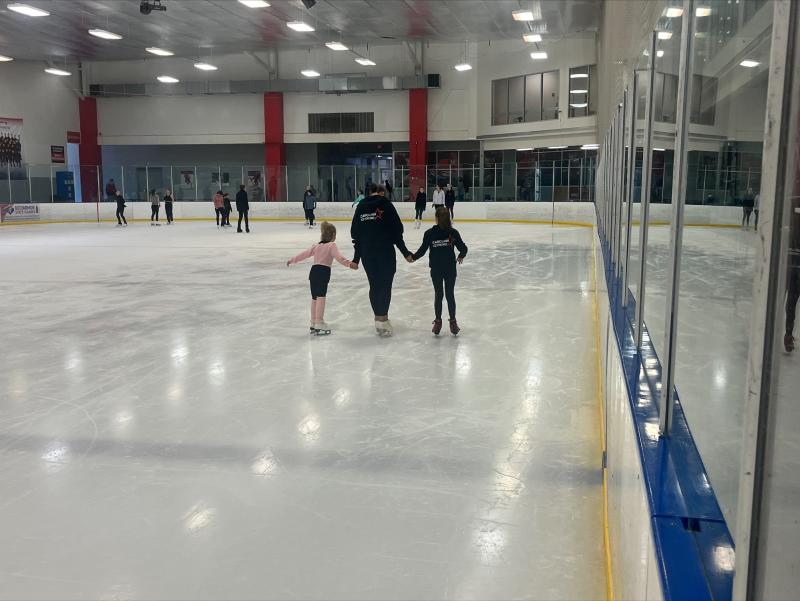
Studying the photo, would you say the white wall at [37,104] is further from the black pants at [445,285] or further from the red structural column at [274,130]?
the black pants at [445,285]

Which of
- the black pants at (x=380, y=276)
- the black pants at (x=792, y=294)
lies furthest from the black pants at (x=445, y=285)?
the black pants at (x=792, y=294)

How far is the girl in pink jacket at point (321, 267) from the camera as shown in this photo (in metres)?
7.46

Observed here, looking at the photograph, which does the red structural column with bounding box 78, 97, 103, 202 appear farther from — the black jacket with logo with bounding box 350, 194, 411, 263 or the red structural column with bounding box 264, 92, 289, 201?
the black jacket with logo with bounding box 350, 194, 411, 263

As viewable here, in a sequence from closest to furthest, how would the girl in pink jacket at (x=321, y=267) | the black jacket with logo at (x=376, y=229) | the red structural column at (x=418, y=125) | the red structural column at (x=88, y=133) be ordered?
the black jacket with logo at (x=376, y=229) → the girl in pink jacket at (x=321, y=267) → the red structural column at (x=418, y=125) → the red structural column at (x=88, y=133)

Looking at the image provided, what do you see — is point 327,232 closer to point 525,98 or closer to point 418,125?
point 525,98

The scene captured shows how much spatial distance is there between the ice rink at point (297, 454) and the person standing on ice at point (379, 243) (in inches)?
17.3

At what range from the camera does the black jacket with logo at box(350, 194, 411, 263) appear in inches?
288

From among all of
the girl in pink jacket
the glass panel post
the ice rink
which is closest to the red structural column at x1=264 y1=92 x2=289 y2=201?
the ice rink

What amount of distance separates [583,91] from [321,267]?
22.8 meters

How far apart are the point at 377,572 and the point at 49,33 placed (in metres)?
28.7

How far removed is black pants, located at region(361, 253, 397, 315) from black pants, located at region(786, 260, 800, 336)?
21.5ft

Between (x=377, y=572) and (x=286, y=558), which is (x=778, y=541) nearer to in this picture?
(x=377, y=572)

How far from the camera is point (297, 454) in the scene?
165 inches

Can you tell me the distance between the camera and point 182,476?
3871mm
